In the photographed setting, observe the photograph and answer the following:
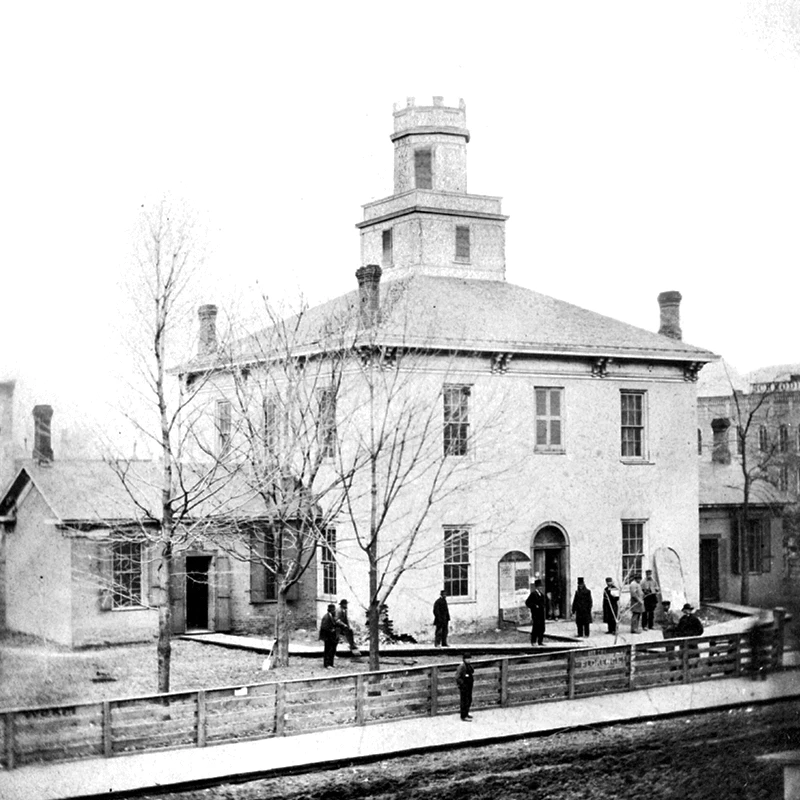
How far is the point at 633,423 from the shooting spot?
26.3 metres

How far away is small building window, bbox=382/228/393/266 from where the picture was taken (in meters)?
28.5

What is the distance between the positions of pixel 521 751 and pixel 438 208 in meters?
15.7

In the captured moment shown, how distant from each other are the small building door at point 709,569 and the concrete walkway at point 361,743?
8.32 metres

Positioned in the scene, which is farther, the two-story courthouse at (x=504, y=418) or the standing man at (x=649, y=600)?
the standing man at (x=649, y=600)

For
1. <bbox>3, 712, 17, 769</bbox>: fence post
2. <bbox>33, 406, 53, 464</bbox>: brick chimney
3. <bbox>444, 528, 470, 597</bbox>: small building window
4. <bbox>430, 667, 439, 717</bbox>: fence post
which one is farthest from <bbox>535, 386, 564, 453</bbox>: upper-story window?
<bbox>3, 712, 17, 769</bbox>: fence post

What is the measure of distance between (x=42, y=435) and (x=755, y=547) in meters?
13.2

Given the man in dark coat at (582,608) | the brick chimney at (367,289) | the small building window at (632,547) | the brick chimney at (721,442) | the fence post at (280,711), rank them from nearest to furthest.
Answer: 1. the fence post at (280,711)
2. the man in dark coat at (582,608)
3. the brick chimney at (367,289)
4. the small building window at (632,547)
5. the brick chimney at (721,442)

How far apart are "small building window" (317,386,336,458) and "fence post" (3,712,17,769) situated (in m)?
8.91

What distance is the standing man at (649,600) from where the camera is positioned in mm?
24761

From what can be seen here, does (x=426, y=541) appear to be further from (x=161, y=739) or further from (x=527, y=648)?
(x=161, y=739)

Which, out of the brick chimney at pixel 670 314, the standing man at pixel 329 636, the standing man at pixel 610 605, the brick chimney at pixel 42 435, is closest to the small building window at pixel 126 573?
the brick chimney at pixel 42 435

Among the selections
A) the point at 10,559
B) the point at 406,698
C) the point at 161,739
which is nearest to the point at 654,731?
the point at 406,698

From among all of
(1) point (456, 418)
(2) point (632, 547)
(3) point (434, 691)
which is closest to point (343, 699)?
(3) point (434, 691)

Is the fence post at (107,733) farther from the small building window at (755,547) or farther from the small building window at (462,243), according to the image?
the small building window at (462,243)
